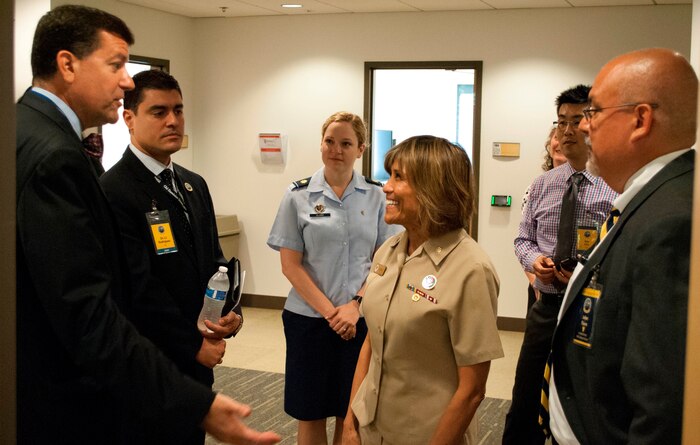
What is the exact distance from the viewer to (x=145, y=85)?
2.59 meters

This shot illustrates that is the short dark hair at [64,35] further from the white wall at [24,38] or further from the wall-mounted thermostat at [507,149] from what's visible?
the wall-mounted thermostat at [507,149]

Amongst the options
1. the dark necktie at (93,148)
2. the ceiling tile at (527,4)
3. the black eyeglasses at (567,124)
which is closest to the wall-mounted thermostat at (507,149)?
the ceiling tile at (527,4)

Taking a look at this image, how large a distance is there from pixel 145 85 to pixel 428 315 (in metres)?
1.31

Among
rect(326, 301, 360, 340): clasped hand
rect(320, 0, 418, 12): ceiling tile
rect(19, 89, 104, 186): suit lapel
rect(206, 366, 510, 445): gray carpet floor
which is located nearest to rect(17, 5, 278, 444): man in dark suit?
rect(19, 89, 104, 186): suit lapel

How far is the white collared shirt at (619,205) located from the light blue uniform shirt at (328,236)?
1626mm

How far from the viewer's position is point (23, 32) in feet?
13.9

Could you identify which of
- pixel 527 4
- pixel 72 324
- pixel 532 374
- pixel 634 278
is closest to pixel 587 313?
pixel 634 278

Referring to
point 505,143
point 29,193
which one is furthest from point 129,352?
point 505,143

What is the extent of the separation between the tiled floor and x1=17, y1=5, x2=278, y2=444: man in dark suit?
3825mm

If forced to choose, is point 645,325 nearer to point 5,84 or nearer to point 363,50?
point 5,84

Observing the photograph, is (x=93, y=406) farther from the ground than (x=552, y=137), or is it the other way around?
(x=552, y=137)

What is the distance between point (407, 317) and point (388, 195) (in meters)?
0.43

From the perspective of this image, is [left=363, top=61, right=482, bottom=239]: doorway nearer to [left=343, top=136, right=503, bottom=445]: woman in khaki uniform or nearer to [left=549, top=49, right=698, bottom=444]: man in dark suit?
[left=343, top=136, right=503, bottom=445]: woman in khaki uniform

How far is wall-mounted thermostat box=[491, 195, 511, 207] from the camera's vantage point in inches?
270
